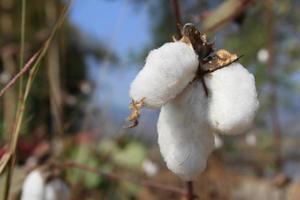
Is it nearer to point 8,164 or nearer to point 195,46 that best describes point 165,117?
point 195,46

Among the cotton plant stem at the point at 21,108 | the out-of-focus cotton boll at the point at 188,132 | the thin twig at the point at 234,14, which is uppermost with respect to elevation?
the thin twig at the point at 234,14

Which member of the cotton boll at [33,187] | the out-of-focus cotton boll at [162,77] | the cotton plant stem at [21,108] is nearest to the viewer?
the out-of-focus cotton boll at [162,77]

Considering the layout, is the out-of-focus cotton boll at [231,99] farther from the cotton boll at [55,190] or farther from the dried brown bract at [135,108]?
the cotton boll at [55,190]

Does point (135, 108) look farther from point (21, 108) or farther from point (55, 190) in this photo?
point (55, 190)

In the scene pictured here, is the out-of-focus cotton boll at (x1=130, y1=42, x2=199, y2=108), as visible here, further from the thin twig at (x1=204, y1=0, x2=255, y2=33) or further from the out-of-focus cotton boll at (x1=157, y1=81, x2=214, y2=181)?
the thin twig at (x1=204, y1=0, x2=255, y2=33)

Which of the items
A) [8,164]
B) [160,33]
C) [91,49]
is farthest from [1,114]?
[160,33]

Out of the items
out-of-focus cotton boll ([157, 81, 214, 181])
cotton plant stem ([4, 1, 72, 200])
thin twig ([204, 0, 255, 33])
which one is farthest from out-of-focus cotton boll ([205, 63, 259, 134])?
thin twig ([204, 0, 255, 33])

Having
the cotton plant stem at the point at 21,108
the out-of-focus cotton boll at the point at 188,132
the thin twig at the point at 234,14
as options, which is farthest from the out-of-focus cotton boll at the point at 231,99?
the thin twig at the point at 234,14
